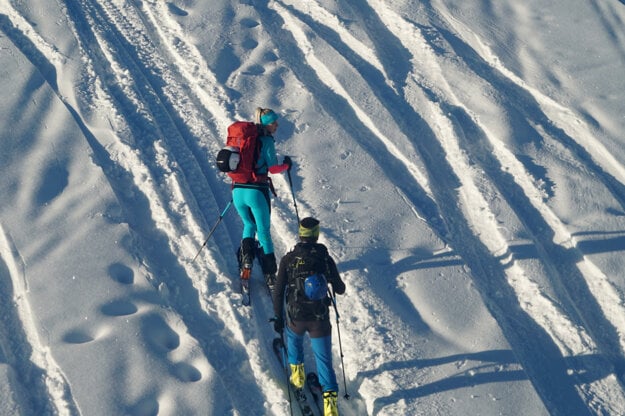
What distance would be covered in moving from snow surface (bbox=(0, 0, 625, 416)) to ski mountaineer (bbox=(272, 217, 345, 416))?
57cm

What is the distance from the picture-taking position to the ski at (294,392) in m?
6.52

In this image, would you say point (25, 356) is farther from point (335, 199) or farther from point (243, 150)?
point (335, 199)

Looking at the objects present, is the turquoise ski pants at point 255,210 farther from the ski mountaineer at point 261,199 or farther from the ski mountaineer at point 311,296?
the ski mountaineer at point 311,296

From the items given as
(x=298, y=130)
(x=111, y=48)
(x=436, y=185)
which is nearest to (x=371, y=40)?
(x=298, y=130)

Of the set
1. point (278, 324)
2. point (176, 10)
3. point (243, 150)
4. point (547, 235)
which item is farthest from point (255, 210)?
point (176, 10)

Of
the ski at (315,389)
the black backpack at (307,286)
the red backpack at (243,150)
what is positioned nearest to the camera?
the black backpack at (307,286)

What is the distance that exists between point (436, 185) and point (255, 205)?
316 cm

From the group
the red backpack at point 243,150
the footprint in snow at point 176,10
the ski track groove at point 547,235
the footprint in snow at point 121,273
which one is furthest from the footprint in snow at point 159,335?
the footprint in snow at point 176,10

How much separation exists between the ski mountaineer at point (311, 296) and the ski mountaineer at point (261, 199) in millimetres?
1205

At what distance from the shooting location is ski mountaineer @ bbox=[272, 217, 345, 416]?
623cm

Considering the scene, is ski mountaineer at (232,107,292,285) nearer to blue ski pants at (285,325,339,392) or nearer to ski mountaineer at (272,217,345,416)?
ski mountaineer at (272,217,345,416)

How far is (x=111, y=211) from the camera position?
27.3 feet

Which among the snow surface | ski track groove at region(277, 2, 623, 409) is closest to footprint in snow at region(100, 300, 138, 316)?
the snow surface

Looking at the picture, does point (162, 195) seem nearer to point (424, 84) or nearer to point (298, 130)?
point (298, 130)
